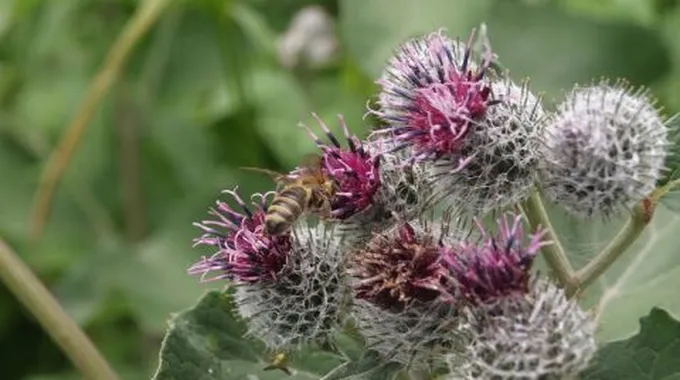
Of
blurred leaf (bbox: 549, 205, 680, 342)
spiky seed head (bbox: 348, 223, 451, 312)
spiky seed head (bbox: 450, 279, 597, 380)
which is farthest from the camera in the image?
blurred leaf (bbox: 549, 205, 680, 342)

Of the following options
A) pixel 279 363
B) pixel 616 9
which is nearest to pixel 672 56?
pixel 616 9

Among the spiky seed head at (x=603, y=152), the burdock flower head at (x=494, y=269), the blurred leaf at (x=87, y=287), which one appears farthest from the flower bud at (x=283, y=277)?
the blurred leaf at (x=87, y=287)

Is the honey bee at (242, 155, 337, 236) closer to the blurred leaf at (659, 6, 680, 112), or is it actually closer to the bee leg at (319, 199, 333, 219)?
the bee leg at (319, 199, 333, 219)

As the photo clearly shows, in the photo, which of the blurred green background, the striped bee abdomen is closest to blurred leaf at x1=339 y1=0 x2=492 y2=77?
the blurred green background

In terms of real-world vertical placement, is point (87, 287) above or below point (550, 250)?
above

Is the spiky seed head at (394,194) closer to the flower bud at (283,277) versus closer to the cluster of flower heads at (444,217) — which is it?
the cluster of flower heads at (444,217)

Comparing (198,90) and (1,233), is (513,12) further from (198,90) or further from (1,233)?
(1,233)

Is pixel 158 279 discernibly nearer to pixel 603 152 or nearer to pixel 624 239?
pixel 624 239
